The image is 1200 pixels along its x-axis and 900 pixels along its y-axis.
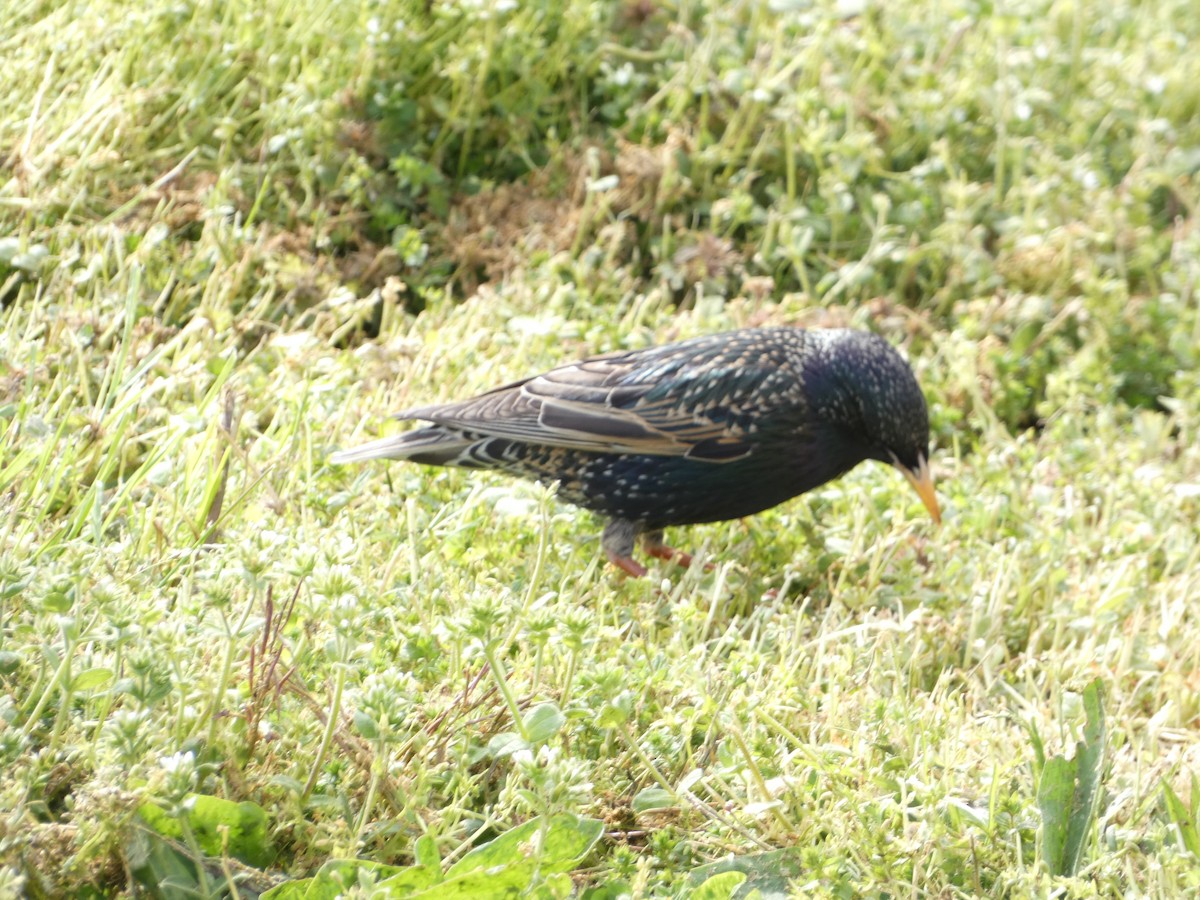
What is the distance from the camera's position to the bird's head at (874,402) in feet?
14.0

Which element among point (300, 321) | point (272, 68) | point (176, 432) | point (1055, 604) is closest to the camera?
point (176, 432)

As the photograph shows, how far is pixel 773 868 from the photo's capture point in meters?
2.80

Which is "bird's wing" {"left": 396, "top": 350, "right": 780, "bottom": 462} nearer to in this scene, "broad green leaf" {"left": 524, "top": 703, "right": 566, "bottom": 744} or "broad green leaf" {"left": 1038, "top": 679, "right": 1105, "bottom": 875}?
"broad green leaf" {"left": 1038, "top": 679, "right": 1105, "bottom": 875}

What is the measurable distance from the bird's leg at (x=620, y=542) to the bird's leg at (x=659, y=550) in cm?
20

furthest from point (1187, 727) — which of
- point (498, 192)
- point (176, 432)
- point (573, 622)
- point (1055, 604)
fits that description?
point (498, 192)

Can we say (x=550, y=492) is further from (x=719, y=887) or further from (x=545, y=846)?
(x=719, y=887)

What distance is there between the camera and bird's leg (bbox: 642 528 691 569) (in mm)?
4449

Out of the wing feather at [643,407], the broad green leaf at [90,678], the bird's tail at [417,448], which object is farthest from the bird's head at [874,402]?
the broad green leaf at [90,678]

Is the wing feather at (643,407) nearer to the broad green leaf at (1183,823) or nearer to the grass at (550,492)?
the grass at (550,492)

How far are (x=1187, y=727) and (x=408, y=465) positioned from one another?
7.83ft

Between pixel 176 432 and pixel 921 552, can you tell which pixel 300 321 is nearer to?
pixel 176 432

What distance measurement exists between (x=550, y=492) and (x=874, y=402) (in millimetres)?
1674

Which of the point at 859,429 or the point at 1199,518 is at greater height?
the point at 859,429

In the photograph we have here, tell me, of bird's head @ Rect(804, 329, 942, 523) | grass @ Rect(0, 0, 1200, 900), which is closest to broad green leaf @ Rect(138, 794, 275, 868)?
grass @ Rect(0, 0, 1200, 900)
